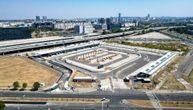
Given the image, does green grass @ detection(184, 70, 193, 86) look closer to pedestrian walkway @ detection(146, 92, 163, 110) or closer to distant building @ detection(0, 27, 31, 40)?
pedestrian walkway @ detection(146, 92, 163, 110)

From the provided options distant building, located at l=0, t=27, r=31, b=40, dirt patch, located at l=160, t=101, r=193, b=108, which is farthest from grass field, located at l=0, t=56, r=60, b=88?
distant building, located at l=0, t=27, r=31, b=40

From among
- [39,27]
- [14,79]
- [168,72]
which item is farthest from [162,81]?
[39,27]

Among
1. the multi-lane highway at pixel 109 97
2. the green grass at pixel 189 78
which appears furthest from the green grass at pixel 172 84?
the multi-lane highway at pixel 109 97

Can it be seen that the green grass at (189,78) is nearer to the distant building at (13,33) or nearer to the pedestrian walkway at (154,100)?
the pedestrian walkway at (154,100)

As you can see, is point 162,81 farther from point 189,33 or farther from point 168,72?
point 189,33

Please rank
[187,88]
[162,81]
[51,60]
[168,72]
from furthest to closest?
1. [51,60]
2. [168,72]
3. [162,81]
4. [187,88]
